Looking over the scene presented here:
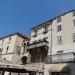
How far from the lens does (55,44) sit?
116 ft

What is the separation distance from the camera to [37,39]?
4072 cm

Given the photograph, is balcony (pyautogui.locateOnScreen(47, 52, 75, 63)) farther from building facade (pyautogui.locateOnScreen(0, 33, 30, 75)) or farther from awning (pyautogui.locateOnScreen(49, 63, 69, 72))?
building facade (pyautogui.locateOnScreen(0, 33, 30, 75))

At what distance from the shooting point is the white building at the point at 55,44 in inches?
1087

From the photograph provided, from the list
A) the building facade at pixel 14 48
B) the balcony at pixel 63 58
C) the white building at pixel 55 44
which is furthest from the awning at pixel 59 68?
the building facade at pixel 14 48

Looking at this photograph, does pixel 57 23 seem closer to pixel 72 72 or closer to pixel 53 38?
pixel 53 38

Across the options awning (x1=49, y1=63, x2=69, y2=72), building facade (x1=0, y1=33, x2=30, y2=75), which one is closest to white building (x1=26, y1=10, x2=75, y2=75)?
awning (x1=49, y1=63, x2=69, y2=72)

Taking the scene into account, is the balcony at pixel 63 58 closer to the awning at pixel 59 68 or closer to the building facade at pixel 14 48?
the awning at pixel 59 68

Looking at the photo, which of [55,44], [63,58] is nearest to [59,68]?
[63,58]

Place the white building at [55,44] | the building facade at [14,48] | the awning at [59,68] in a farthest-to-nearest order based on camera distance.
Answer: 1. the building facade at [14,48]
2. the white building at [55,44]
3. the awning at [59,68]

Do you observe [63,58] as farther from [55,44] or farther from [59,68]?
[55,44]

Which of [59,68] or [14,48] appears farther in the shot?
[14,48]

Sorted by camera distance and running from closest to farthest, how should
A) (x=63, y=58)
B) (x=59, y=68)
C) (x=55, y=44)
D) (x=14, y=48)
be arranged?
1. (x=59, y=68)
2. (x=63, y=58)
3. (x=55, y=44)
4. (x=14, y=48)

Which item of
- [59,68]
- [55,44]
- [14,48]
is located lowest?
[59,68]

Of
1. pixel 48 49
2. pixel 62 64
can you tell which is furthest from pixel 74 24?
pixel 62 64
